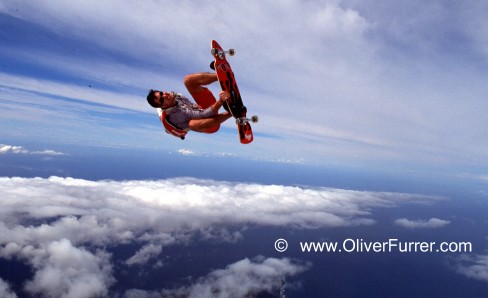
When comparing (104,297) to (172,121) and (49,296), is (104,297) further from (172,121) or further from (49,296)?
(172,121)

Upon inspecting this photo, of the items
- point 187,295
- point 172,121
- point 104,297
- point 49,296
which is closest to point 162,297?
point 187,295

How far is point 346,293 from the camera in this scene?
649ft

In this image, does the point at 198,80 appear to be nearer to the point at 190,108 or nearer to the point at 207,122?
the point at 190,108

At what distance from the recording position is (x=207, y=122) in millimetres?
4922

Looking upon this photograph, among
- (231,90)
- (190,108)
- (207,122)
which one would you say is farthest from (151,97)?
(231,90)

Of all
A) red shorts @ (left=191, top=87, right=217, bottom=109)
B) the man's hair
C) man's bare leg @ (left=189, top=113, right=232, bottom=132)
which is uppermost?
red shorts @ (left=191, top=87, right=217, bottom=109)

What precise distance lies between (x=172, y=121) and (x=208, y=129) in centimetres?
71

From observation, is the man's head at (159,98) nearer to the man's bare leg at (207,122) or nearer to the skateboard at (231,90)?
the man's bare leg at (207,122)

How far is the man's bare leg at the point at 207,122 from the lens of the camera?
486cm

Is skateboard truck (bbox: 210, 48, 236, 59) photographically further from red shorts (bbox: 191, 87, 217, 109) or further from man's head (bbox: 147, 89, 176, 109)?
man's head (bbox: 147, 89, 176, 109)

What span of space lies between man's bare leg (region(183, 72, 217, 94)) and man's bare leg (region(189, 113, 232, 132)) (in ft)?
2.14

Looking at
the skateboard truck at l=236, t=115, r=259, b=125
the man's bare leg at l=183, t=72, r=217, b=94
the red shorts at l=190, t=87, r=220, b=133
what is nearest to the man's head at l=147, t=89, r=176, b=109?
the man's bare leg at l=183, t=72, r=217, b=94

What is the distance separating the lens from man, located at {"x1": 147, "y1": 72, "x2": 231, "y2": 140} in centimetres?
485

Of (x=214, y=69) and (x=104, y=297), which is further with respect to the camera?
(x=104, y=297)
